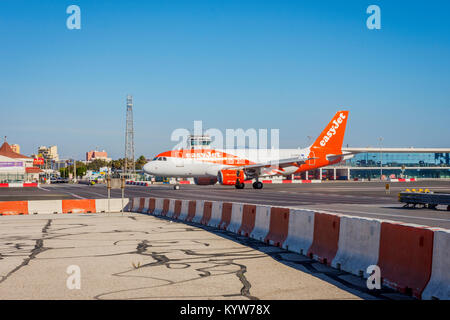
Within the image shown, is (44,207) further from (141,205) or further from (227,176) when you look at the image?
(227,176)

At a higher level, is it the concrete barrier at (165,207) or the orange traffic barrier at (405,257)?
the orange traffic barrier at (405,257)

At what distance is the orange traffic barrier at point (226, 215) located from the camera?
15.1m

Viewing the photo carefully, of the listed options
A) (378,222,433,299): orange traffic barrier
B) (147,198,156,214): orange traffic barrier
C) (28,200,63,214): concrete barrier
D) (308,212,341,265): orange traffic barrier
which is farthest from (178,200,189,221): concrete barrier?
(378,222,433,299): orange traffic barrier

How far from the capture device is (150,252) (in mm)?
10336

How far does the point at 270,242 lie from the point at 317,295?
524 cm

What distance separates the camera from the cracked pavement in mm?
6609

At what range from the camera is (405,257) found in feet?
22.3

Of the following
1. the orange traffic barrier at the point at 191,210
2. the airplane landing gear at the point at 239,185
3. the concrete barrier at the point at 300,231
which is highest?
the concrete barrier at the point at 300,231

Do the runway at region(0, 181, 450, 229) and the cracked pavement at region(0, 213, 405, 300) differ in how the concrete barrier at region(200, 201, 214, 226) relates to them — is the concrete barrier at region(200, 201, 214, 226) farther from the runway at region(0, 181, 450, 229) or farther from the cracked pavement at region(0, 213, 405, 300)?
the runway at region(0, 181, 450, 229)

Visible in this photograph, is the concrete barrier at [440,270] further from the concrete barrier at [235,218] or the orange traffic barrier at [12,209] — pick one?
the orange traffic barrier at [12,209]

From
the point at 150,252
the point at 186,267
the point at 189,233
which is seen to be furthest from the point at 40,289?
the point at 189,233

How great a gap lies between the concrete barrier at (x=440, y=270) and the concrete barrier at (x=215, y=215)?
391 inches

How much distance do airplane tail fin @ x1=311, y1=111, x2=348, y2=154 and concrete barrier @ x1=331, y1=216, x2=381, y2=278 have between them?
145 feet

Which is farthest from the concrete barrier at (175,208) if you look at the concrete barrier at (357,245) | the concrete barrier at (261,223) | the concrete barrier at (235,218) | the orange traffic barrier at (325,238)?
the concrete barrier at (357,245)
